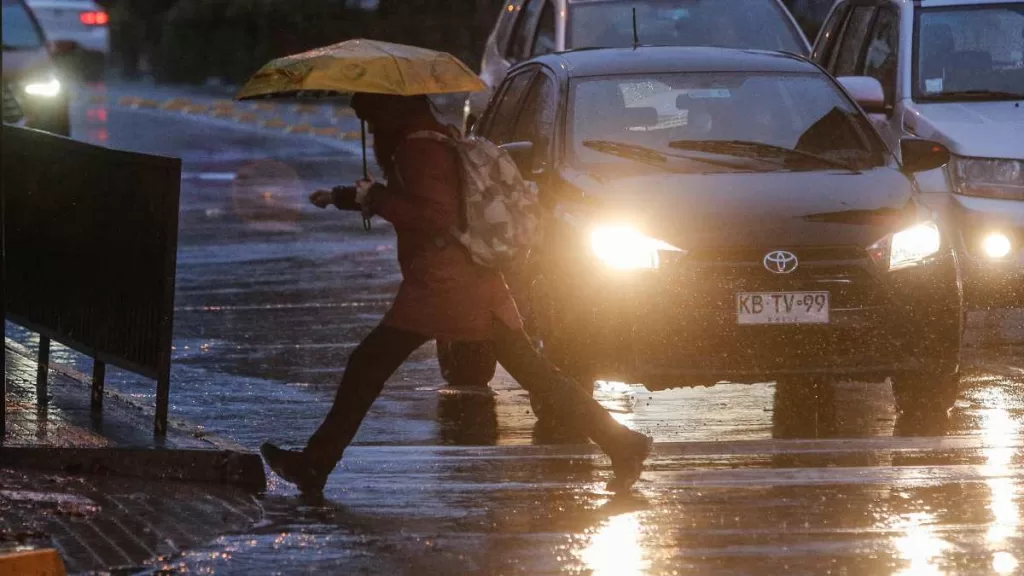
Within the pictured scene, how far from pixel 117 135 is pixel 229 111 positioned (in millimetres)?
5583

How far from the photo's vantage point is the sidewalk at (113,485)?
669cm

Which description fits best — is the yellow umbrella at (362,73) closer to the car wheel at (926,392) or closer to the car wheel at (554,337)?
the car wheel at (554,337)

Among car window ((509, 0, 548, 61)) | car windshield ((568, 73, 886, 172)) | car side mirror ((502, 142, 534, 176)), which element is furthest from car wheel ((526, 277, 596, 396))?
car window ((509, 0, 548, 61))

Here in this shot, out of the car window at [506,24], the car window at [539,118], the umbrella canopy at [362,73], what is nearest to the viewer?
the umbrella canopy at [362,73]

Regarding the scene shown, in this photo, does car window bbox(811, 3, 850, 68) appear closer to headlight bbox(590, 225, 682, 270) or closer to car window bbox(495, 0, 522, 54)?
car window bbox(495, 0, 522, 54)

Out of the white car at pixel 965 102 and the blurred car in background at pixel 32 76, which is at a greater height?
the white car at pixel 965 102

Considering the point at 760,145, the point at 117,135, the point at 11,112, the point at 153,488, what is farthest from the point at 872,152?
the point at 117,135

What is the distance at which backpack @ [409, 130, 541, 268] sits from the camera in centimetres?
743

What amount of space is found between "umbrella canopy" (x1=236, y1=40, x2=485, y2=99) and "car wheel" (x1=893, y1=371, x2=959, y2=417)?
2527 mm

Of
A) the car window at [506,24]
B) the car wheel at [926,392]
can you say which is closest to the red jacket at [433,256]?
the car wheel at [926,392]

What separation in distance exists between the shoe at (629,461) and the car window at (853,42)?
6.63 metres

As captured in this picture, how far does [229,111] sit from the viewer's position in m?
35.2

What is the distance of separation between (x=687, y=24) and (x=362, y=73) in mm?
8282

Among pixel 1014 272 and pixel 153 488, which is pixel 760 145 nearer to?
pixel 1014 272
